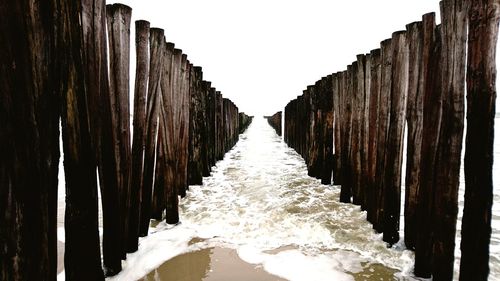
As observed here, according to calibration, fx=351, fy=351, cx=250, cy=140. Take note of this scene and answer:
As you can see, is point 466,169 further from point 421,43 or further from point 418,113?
point 421,43

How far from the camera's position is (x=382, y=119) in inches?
128

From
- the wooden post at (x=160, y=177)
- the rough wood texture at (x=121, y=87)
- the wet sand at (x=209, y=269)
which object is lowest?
the wet sand at (x=209, y=269)

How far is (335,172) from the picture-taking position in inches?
223

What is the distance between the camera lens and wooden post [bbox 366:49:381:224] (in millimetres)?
3489

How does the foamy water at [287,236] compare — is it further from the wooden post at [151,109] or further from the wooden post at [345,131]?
the wooden post at [151,109]

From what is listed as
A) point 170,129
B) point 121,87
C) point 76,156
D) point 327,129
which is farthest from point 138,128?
point 327,129

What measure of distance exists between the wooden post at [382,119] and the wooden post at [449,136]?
36.8 inches

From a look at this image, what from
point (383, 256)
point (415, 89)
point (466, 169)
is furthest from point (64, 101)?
point (383, 256)

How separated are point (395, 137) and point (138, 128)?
2187 millimetres

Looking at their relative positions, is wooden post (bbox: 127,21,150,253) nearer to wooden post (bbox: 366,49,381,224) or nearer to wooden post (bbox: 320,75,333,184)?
wooden post (bbox: 366,49,381,224)

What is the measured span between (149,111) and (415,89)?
215 centimetres

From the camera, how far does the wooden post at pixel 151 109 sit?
3029mm

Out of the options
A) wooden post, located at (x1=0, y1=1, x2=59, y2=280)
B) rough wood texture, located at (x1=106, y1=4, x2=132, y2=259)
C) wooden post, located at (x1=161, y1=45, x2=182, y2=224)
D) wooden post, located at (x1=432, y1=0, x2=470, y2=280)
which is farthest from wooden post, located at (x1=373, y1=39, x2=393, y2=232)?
wooden post, located at (x1=0, y1=1, x2=59, y2=280)

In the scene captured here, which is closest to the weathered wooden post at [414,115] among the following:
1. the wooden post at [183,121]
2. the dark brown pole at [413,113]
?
the dark brown pole at [413,113]
